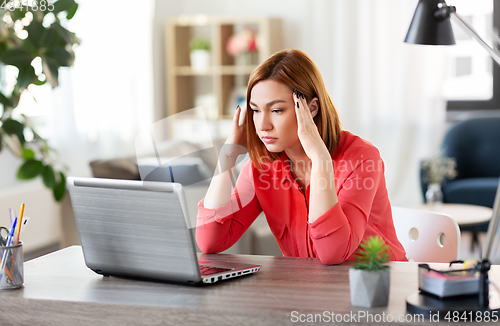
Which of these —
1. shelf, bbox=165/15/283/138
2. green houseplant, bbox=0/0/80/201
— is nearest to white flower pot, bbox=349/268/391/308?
green houseplant, bbox=0/0/80/201

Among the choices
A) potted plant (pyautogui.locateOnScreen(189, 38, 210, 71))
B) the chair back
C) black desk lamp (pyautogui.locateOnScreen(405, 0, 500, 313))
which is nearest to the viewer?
black desk lamp (pyautogui.locateOnScreen(405, 0, 500, 313))

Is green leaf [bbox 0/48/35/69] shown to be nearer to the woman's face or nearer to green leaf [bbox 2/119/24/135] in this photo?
green leaf [bbox 2/119/24/135]

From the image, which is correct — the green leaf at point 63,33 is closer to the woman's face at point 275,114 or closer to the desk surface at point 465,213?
the woman's face at point 275,114

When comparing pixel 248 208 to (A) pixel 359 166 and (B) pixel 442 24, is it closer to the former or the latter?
(A) pixel 359 166

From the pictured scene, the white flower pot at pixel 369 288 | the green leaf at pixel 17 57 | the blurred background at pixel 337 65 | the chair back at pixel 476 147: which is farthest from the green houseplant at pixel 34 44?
the chair back at pixel 476 147

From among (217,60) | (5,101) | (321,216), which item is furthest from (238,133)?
(217,60)

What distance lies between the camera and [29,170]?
2.42 metres

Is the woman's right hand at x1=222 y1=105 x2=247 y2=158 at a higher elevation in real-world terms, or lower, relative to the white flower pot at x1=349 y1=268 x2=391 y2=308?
higher

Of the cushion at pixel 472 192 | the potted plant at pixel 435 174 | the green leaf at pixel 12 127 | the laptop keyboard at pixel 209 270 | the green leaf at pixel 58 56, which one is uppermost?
the green leaf at pixel 58 56

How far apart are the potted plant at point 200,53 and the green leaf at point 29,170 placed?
2526 mm

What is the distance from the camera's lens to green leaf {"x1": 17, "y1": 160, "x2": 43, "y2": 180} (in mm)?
2391

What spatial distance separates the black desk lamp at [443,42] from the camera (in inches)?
34.2

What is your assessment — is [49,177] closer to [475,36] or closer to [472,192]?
[475,36]

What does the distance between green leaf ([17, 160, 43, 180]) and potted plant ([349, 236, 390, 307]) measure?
6.09 ft
